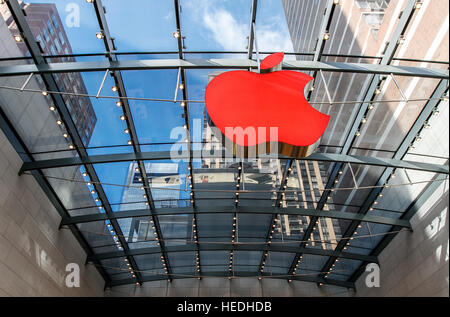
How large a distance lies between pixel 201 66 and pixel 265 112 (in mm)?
5808

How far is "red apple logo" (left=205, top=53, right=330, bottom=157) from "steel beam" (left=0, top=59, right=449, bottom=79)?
478cm

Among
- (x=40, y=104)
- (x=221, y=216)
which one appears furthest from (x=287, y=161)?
(x=40, y=104)

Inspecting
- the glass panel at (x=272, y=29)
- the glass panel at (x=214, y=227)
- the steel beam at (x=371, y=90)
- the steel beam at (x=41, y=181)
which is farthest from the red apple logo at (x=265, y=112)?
the glass panel at (x=214, y=227)

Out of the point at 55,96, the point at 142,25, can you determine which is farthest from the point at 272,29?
the point at 55,96

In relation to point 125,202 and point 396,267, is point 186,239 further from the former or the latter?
point 396,267

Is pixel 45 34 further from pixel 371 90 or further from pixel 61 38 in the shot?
pixel 371 90

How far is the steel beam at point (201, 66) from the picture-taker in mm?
11148

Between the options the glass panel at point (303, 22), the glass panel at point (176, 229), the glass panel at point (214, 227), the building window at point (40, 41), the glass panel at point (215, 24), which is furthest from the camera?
the glass panel at point (214, 227)

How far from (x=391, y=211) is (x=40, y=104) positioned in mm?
18092

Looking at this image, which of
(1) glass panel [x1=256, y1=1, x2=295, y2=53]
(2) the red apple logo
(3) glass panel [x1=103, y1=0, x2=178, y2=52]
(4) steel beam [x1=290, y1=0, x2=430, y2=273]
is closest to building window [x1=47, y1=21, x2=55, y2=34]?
(3) glass panel [x1=103, y1=0, x2=178, y2=52]

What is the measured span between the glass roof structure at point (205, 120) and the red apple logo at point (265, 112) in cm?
96

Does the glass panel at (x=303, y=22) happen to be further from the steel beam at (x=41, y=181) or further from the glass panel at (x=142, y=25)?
the steel beam at (x=41, y=181)

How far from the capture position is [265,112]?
6.54 metres

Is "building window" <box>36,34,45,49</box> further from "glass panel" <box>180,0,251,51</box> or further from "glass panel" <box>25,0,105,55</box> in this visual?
"glass panel" <box>180,0,251,51</box>
